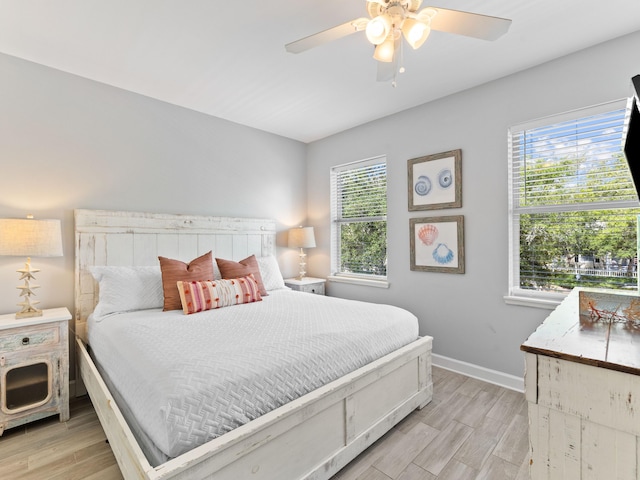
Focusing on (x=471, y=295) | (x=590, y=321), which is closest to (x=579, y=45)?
(x=471, y=295)

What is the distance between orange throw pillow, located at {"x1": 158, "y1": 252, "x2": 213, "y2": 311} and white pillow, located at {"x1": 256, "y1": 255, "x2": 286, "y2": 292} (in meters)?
0.66

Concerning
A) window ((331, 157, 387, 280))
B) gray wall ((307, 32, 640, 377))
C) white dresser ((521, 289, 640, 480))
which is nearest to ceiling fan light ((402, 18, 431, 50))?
white dresser ((521, 289, 640, 480))

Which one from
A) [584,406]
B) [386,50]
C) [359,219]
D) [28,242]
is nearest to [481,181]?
[359,219]

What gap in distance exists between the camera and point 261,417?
1.31 meters

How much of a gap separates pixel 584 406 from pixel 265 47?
2490 millimetres

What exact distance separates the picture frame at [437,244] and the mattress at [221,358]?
3.00 feet

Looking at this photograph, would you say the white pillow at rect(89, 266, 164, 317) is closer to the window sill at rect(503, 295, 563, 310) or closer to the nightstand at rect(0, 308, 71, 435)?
the nightstand at rect(0, 308, 71, 435)

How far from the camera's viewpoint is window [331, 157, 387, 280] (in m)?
3.62

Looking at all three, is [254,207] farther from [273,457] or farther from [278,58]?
[273,457]

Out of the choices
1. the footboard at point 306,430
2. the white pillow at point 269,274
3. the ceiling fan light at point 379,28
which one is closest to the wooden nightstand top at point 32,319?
the footboard at point 306,430

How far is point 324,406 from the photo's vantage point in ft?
5.05

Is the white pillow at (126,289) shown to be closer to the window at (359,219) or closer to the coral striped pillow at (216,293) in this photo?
the coral striped pillow at (216,293)

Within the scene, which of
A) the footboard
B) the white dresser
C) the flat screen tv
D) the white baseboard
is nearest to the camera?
the white dresser

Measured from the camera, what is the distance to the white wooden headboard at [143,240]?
2562mm
